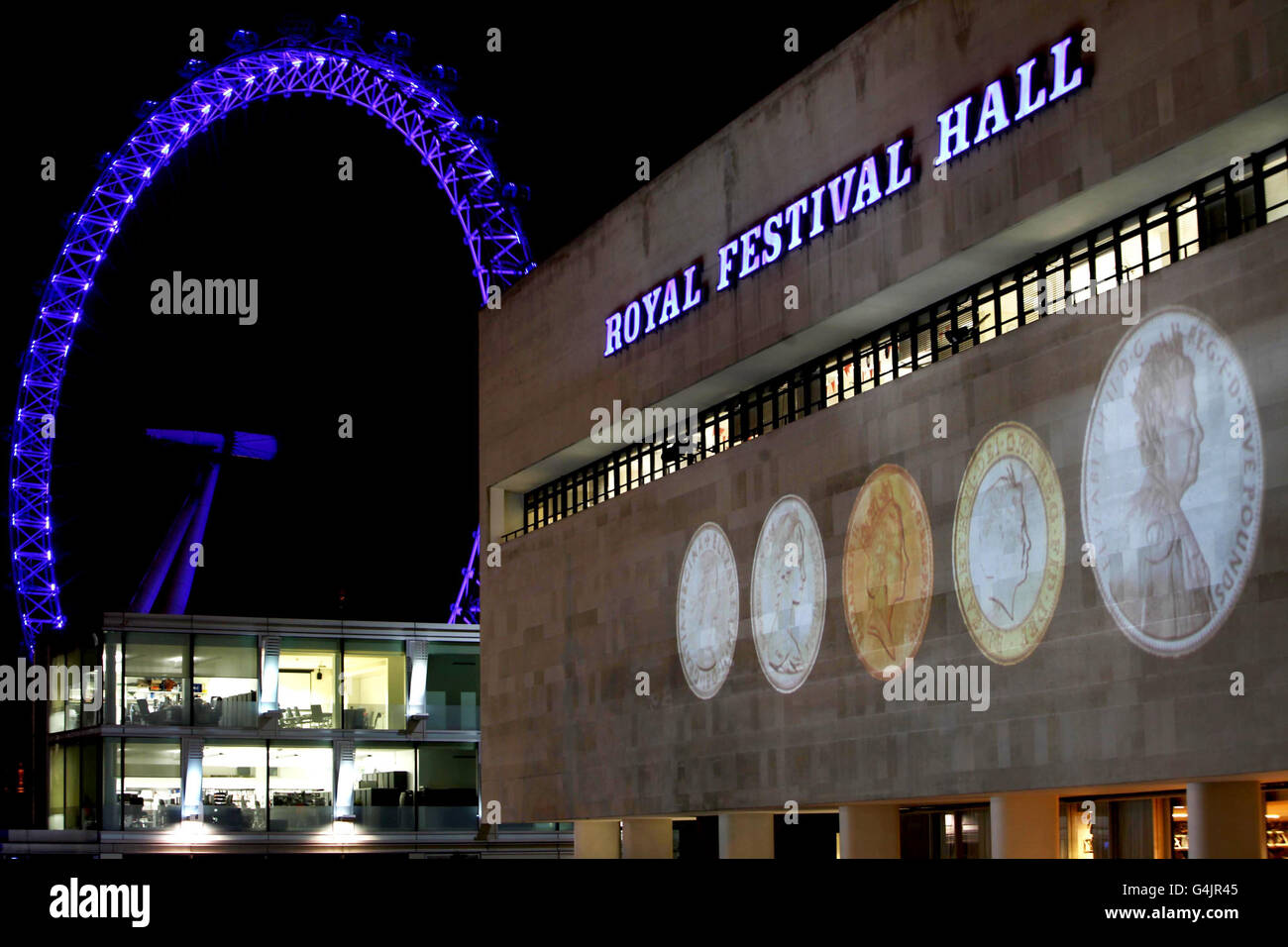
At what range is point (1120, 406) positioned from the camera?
32.8m

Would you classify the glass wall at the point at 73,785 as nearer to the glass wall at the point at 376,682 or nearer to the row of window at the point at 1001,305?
the glass wall at the point at 376,682

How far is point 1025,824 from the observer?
3719cm

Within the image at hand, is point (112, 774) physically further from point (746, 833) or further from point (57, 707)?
point (746, 833)

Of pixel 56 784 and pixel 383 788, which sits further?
pixel 383 788

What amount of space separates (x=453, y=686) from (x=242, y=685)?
971cm

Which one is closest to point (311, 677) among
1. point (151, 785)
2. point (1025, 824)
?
point (151, 785)

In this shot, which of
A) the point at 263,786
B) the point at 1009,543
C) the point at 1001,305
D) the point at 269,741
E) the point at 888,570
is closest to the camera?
the point at 1009,543

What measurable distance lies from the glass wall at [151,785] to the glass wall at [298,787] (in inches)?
145

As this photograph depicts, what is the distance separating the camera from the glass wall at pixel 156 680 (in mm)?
66750

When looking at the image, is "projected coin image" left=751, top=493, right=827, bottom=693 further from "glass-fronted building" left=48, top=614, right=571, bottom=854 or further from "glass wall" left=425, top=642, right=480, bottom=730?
"glass wall" left=425, top=642, right=480, bottom=730

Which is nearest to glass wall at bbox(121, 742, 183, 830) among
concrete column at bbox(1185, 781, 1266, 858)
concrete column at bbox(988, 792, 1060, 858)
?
concrete column at bbox(988, 792, 1060, 858)

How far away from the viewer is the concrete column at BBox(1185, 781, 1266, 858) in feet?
103

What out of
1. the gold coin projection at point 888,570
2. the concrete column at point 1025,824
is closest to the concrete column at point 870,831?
the gold coin projection at point 888,570
